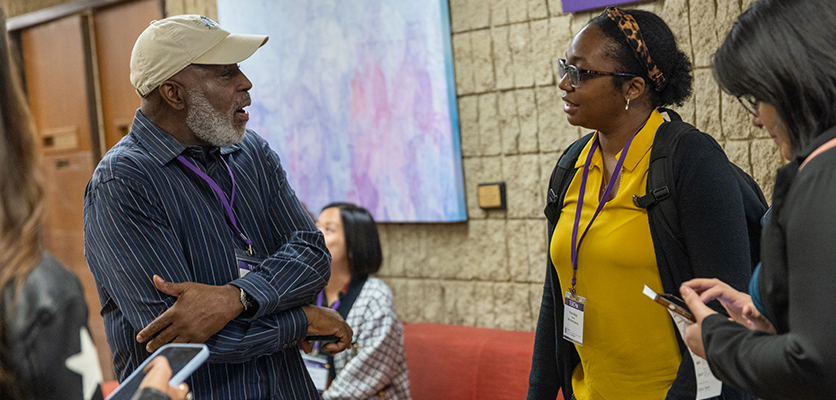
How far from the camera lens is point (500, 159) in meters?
3.30

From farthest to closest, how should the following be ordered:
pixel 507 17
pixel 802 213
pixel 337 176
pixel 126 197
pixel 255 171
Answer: pixel 337 176 → pixel 507 17 → pixel 255 171 → pixel 126 197 → pixel 802 213

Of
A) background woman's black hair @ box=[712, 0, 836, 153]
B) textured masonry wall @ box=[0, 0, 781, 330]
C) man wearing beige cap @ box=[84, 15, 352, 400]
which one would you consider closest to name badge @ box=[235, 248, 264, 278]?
man wearing beige cap @ box=[84, 15, 352, 400]

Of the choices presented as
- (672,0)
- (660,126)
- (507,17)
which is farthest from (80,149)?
(660,126)

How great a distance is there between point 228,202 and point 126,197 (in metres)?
0.27

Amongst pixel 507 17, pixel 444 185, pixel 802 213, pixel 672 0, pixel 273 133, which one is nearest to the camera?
pixel 802 213

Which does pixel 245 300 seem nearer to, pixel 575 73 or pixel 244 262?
pixel 244 262

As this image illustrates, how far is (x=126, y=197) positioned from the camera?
1591 millimetres

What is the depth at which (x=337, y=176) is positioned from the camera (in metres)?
3.83

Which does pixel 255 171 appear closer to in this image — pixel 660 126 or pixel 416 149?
pixel 660 126

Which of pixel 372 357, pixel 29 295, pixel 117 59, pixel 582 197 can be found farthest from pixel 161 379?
pixel 117 59

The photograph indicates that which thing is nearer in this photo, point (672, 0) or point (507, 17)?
point (672, 0)

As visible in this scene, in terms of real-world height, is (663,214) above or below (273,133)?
below

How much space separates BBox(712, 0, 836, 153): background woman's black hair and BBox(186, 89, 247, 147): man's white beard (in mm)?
1217

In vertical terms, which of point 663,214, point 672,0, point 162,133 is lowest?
point 663,214
